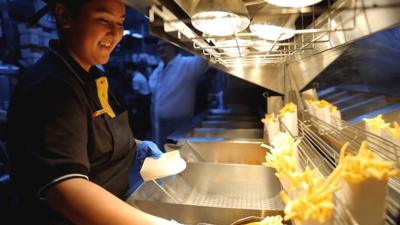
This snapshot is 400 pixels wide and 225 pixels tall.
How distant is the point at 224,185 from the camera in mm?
1314

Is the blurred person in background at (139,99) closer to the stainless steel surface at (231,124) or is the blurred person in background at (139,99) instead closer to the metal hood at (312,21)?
the stainless steel surface at (231,124)

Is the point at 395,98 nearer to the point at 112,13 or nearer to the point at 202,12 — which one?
the point at 202,12

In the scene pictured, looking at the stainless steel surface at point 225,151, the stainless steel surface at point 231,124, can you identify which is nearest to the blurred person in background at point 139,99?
the stainless steel surface at point 231,124

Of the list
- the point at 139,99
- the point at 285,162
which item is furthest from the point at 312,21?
the point at 139,99

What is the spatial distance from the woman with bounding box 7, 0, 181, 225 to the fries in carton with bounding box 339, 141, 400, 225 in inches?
16.7

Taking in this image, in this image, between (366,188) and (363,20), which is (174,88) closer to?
(363,20)

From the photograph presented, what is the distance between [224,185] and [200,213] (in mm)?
414

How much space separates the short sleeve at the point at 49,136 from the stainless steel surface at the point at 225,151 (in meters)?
0.94

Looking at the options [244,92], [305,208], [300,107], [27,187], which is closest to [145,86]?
[244,92]

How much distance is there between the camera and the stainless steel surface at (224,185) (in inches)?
47.2

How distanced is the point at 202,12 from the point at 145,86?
5683 millimetres

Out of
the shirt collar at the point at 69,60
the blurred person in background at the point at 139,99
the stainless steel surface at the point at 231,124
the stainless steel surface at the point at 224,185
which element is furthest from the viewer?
the blurred person in background at the point at 139,99

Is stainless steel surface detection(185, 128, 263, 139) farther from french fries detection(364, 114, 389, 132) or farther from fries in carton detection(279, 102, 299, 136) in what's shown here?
french fries detection(364, 114, 389, 132)

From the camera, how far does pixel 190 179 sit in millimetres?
1323
